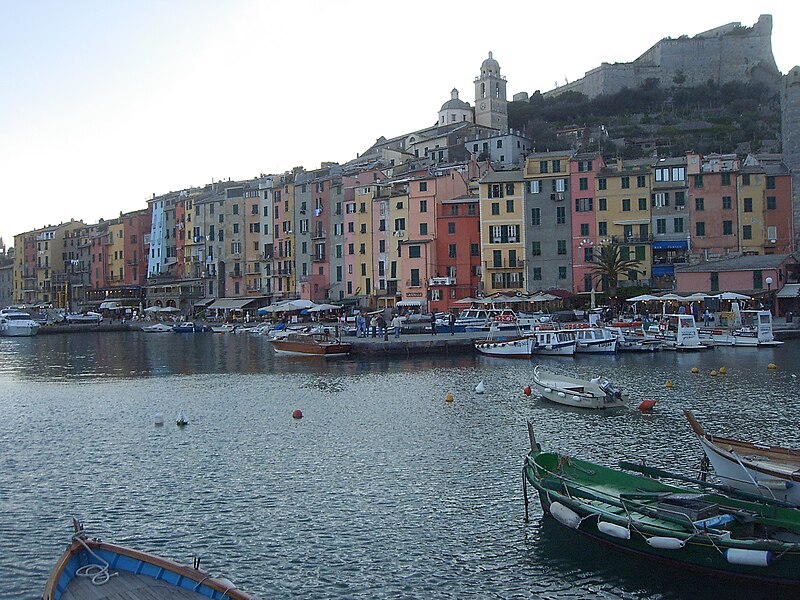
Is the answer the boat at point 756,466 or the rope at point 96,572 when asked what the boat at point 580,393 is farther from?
the rope at point 96,572

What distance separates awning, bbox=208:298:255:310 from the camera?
97625 mm

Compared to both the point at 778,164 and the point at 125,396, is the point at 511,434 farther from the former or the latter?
the point at 778,164

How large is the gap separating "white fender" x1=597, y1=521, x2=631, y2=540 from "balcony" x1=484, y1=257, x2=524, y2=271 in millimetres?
60866

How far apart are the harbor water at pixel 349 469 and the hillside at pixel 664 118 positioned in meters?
70.0

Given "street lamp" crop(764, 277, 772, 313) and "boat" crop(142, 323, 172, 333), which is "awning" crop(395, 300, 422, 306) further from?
"street lamp" crop(764, 277, 772, 313)

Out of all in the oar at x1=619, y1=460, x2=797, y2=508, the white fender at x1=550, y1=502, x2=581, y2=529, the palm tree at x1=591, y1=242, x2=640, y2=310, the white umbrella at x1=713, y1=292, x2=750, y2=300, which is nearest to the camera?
the oar at x1=619, y1=460, x2=797, y2=508

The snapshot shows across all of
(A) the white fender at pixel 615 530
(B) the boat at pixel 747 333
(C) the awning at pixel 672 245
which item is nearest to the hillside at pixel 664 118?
(C) the awning at pixel 672 245

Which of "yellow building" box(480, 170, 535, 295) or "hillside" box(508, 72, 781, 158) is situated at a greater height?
"hillside" box(508, 72, 781, 158)

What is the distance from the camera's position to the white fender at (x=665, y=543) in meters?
13.1

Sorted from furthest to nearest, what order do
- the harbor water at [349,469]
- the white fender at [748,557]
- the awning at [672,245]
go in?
the awning at [672,245] < the harbor water at [349,469] < the white fender at [748,557]

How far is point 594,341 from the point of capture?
5044cm

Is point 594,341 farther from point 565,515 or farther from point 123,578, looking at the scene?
point 123,578

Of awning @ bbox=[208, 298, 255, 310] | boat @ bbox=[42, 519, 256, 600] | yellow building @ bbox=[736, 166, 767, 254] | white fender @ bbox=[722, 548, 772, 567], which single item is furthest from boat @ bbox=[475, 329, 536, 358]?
awning @ bbox=[208, 298, 255, 310]

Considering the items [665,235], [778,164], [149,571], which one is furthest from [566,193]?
[149,571]
